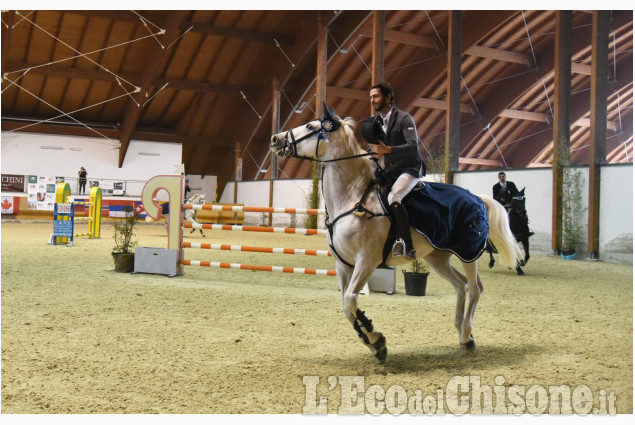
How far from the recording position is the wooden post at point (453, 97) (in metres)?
14.8

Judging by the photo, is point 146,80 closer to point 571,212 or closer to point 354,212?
point 571,212

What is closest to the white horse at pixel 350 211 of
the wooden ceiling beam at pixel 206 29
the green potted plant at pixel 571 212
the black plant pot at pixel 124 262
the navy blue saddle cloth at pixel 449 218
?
the navy blue saddle cloth at pixel 449 218

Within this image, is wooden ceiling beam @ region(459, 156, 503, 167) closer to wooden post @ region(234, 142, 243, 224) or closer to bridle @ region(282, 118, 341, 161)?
wooden post @ region(234, 142, 243, 224)

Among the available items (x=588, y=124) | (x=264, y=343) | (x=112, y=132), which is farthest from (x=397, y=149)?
(x=112, y=132)

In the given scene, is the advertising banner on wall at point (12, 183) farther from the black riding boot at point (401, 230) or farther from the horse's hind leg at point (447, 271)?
the black riding boot at point (401, 230)

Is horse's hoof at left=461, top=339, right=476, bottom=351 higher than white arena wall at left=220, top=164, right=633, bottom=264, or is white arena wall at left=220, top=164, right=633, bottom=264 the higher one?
white arena wall at left=220, top=164, right=633, bottom=264

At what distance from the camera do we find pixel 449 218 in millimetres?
3787

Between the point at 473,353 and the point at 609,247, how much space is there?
870 cm

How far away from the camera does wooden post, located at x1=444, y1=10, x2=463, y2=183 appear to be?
1477cm

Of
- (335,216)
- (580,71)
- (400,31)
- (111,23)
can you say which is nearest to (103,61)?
(111,23)

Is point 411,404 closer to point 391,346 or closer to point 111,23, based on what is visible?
point 391,346

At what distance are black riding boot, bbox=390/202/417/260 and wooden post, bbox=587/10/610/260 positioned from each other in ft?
29.8

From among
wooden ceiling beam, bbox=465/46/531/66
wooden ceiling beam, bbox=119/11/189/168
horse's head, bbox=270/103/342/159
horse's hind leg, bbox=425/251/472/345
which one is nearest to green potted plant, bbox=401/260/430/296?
horse's hind leg, bbox=425/251/472/345

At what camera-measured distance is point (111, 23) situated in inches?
735
